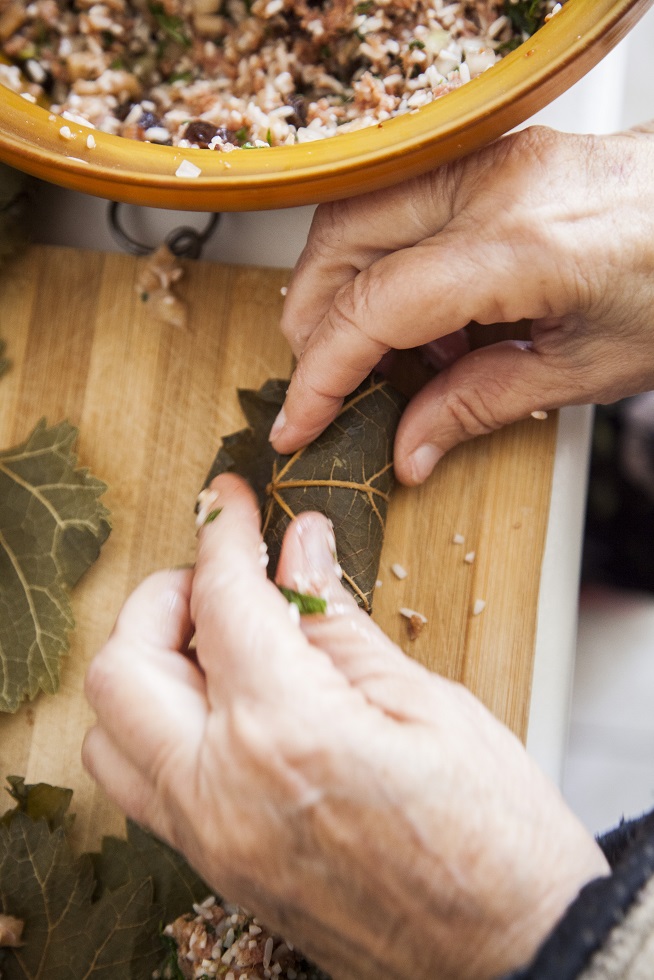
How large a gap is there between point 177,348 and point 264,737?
35.0 inches

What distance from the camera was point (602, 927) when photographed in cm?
96

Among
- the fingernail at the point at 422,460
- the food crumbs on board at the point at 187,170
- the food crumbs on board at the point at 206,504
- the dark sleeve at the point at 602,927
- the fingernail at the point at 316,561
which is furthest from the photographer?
the fingernail at the point at 422,460

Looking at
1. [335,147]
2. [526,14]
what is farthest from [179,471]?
[526,14]

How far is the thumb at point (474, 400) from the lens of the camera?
1.46m

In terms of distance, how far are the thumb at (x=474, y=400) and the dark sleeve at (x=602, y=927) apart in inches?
29.2

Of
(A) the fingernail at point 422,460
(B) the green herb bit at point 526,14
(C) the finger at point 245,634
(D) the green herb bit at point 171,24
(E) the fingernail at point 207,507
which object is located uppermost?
(D) the green herb bit at point 171,24

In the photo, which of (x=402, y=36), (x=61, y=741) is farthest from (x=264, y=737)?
(x=402, y=36)

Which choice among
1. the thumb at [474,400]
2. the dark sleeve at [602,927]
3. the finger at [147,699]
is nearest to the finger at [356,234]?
the thumb at [474,400]

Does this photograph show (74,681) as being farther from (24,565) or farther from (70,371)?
(70,371)

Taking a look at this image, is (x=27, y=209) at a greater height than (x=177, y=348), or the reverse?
(x=27, y=209)

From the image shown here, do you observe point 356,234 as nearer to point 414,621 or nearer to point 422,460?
point 422,460

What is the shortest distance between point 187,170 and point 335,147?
0.68 feet

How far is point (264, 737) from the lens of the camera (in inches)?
39.7

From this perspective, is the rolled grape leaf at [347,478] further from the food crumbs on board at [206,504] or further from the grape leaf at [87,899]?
the grape leaf at [87,899]
